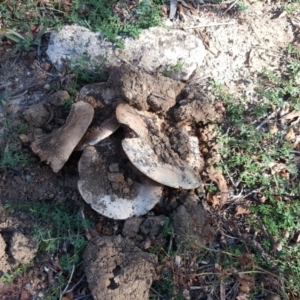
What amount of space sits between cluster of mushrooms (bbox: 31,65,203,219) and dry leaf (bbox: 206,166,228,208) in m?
0.14

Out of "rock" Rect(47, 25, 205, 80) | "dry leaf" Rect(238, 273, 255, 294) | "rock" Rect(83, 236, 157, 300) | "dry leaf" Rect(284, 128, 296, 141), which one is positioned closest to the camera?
"rock" Rect(83, 236, 157, 300)

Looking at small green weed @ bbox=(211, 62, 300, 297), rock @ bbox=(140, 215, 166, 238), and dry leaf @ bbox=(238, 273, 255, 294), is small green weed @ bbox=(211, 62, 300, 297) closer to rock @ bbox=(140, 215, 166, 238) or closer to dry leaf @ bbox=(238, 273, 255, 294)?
dry leaf @ bbox=(238, 273, 255, 294)

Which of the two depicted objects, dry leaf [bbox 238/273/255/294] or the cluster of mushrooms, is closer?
dry leaf [bbox 238/273/255/294]

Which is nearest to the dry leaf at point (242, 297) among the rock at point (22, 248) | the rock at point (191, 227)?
the rock at point (191, 227)

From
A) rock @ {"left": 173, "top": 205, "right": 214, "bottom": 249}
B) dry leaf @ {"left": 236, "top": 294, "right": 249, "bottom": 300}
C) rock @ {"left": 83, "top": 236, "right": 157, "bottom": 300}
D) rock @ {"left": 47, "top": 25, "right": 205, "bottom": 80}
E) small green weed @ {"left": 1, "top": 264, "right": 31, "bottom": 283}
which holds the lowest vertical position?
small green weed @ {"left": 1, "top": 264, "right": 31, "bottom": 283}

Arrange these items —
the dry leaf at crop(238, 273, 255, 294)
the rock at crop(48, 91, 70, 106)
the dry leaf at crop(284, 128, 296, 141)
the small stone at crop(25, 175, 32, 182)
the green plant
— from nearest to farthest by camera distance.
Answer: the dry leaf at crop(238, 273, 255, 294)
the small stone at crop(25, 175, 32, 182)
the rock at crop(48, 91, 70, 106)
the dry leaf at crop(284, 128, 296, 141)
the green plant

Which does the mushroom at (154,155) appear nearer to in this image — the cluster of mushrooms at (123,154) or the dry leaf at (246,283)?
the cluster of mushrooms at (123,154)

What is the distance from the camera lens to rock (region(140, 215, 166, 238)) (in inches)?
126

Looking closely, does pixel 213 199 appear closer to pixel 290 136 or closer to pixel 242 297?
pixel 242 297

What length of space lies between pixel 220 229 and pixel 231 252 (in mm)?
185

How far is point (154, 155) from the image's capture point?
3.20 m

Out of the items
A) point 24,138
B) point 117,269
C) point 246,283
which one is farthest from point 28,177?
point 246,283

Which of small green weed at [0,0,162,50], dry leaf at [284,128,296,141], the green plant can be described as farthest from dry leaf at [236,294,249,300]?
small green weed at [0,0,162,50]

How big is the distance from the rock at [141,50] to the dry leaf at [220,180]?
854 millimetres
